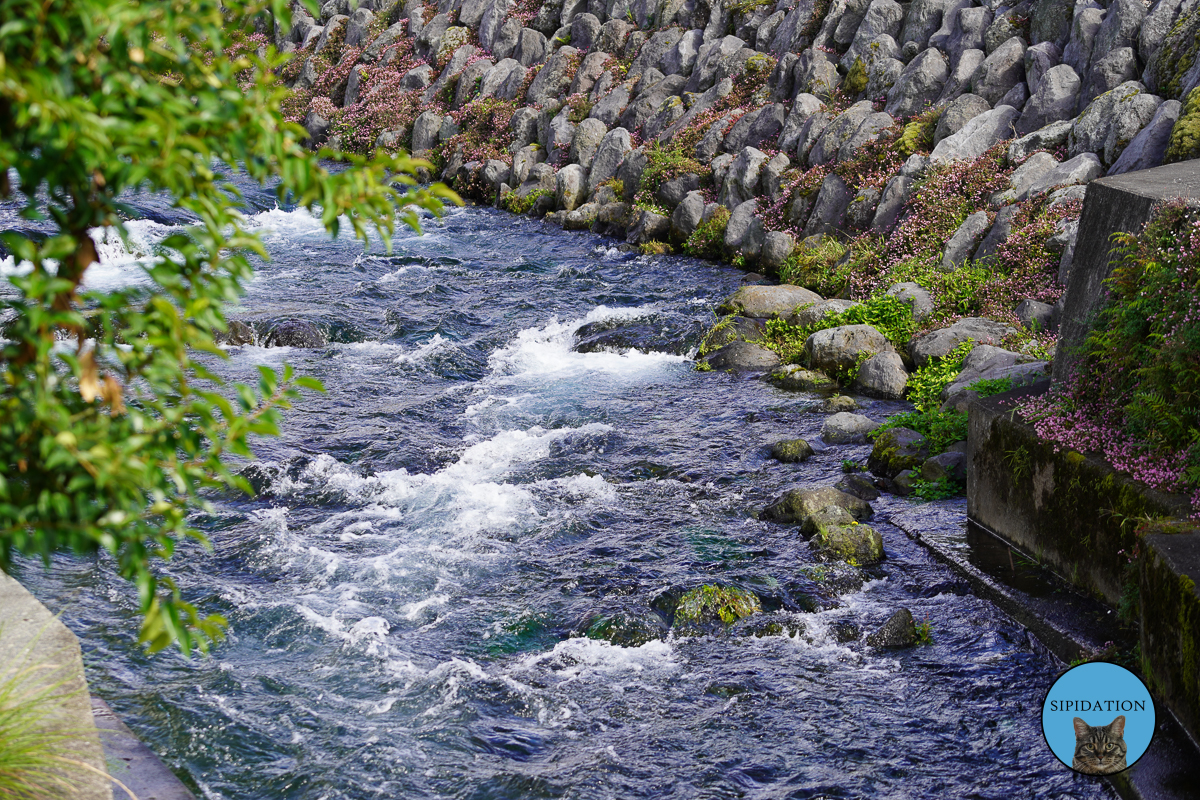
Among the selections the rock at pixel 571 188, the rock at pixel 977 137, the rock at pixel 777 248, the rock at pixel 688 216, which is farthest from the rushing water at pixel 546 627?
the rock at pixel 571 188

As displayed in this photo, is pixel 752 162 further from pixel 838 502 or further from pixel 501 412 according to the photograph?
pixel 838 502

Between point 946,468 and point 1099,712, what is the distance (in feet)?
16.5

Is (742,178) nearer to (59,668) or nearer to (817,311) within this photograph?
(817,311)

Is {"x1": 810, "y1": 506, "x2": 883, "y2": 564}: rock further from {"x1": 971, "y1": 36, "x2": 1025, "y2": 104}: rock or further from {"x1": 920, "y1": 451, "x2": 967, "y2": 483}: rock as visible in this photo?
{"x1": 971, "y1": 36, "x2": 1025, "y2": 104}: rock

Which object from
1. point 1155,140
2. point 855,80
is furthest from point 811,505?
point 855,80

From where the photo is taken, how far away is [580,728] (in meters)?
7.00

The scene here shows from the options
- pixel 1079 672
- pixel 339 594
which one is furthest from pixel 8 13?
pixel 339 594

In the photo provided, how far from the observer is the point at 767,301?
1686 centimetres

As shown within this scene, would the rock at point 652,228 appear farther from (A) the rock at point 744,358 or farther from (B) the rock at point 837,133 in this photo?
(A) the rock at point 744,358

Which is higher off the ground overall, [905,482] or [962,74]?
[962,74]


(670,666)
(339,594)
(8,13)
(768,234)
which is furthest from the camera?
(768,234)

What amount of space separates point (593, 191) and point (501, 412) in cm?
1343

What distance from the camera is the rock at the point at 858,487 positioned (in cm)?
1067

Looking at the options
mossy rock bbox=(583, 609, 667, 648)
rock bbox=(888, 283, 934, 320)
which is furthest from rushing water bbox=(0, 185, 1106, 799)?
rock bbox=(888, 283, 934, 320)
